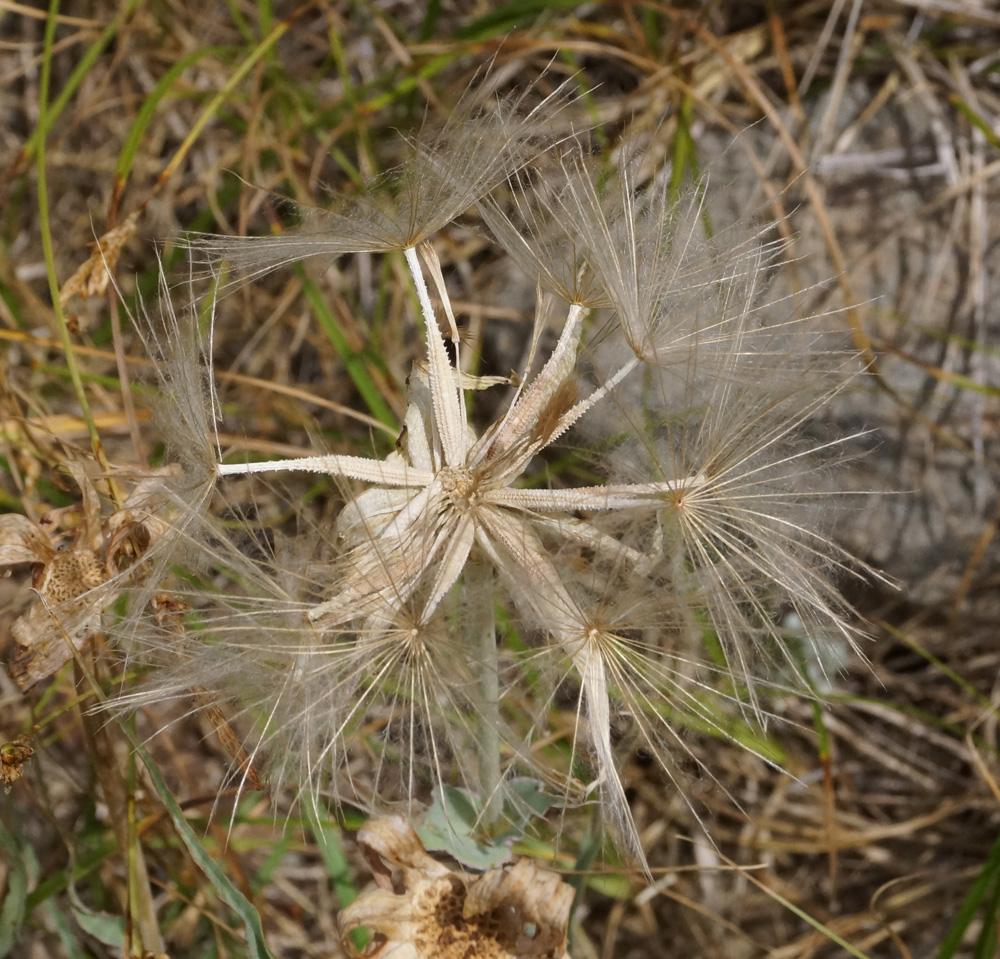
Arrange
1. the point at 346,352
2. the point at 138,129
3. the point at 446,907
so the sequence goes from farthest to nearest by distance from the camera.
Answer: the point at 346,352
the point at 138,129
the point at 446,907

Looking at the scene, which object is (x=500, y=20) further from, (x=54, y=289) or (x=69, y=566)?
(x=69, y=566)

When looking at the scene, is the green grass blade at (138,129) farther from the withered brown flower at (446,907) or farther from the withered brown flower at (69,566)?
the withered brown flower at (446,907)

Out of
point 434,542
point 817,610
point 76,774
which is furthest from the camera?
point 76,774

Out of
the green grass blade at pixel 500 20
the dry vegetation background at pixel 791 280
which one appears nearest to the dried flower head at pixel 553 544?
the dry vegetation background at pixel 791 280

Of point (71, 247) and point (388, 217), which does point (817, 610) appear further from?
point (71, 247)

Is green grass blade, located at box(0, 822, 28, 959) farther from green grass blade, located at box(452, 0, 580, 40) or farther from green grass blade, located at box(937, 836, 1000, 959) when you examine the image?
green grass blade, located at box(452, 0, 580, 40)

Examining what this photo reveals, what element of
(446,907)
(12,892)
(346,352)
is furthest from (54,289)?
(446,907)

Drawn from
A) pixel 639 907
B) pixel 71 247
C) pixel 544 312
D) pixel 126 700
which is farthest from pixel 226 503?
pixel 71 247
